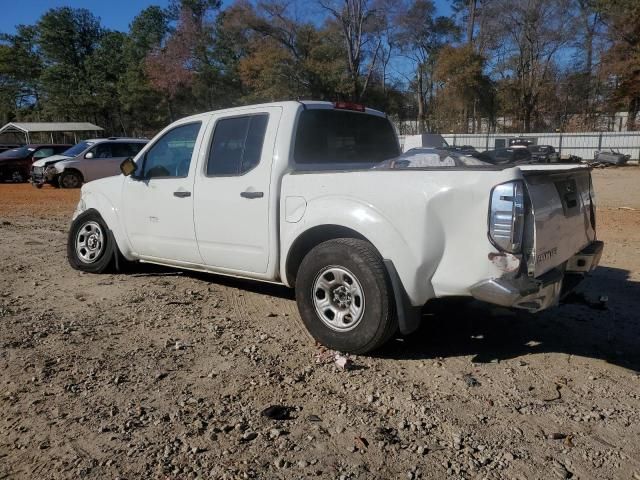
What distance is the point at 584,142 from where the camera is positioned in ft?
120

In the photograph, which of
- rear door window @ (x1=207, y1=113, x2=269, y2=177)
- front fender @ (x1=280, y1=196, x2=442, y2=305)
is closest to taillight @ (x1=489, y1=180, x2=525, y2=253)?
front fender @ (x1=280, y1=196, x2=442, y2=305)

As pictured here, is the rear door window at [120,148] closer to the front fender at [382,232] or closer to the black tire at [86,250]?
the black tire at [86,250]

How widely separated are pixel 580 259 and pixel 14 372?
4090mm

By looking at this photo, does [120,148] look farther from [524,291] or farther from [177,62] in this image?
[177,62]

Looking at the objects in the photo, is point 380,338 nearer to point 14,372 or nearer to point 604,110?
point 14,372

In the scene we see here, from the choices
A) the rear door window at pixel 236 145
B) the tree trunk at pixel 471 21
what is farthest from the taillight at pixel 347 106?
the tree trunk at pixel 471 21

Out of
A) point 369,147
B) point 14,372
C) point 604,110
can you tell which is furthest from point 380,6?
point 14,372

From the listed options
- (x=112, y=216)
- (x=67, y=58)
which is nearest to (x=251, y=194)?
(x=112, y=216)

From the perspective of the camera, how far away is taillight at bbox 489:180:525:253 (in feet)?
10.5

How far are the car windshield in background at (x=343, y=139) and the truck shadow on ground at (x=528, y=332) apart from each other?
158 centimetres

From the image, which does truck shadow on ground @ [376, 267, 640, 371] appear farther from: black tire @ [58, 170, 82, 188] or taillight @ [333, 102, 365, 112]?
black tire @ [58, 170, 82, 188]

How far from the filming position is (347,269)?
3848 millimetres

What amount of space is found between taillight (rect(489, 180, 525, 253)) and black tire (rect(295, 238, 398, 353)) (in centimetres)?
82

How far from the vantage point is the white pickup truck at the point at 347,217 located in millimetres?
3311
